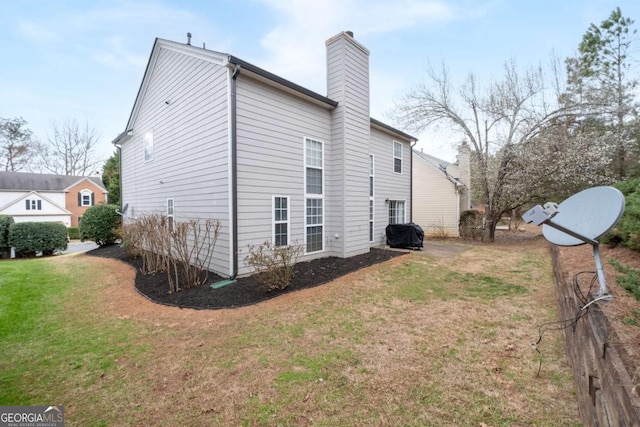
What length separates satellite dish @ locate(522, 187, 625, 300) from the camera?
2.16m

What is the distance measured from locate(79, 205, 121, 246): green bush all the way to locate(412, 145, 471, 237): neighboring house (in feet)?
54.1

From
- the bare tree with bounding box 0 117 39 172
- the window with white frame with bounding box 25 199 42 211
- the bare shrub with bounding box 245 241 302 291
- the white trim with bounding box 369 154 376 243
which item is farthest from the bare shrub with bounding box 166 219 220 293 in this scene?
the bare tree with bounding box 0 117 39 172

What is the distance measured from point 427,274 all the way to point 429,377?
4483mm

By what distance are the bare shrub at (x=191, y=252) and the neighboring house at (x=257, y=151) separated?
0.31 metres

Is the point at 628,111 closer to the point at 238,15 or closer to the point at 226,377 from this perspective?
the point at 238,15

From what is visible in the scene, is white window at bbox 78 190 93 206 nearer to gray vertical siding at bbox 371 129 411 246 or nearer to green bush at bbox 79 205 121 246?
green bush at bbox 79 205 121 246

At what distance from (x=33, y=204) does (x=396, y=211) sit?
35296 mm

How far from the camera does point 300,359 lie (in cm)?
319

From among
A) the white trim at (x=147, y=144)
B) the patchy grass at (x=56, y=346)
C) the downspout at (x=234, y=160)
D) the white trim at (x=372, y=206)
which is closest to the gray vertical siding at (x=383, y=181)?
the white trim at (x=372, y=206)

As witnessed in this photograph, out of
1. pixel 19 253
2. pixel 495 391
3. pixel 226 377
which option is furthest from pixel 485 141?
pixel 19 253

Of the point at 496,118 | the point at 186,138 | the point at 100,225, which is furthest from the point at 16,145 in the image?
the point at 496,118

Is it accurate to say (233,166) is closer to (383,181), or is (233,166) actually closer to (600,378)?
(600,378)
